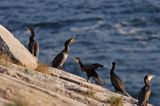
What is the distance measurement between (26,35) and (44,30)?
327 centimetres

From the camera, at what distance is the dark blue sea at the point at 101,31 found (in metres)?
37.0

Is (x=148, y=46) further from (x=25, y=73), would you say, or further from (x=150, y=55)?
(x=25, y=73)

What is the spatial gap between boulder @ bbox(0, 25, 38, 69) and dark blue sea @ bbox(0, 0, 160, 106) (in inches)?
574

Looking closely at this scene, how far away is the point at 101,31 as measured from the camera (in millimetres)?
45188

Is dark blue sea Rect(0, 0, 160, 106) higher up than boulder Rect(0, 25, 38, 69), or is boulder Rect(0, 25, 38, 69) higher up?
boulder Rect(0, 25, 38, 69)

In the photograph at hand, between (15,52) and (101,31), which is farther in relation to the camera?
(101,31)

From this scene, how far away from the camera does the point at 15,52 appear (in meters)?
17.4

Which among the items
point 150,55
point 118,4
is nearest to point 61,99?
point 150,55

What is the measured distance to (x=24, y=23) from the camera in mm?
48312

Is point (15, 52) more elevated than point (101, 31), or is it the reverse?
point (15, 52)

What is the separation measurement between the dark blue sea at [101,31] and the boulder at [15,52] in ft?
47.9

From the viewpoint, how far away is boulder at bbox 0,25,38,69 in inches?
677

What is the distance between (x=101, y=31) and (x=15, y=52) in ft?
91.6

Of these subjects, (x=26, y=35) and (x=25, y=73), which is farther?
(x=26, y=35)
